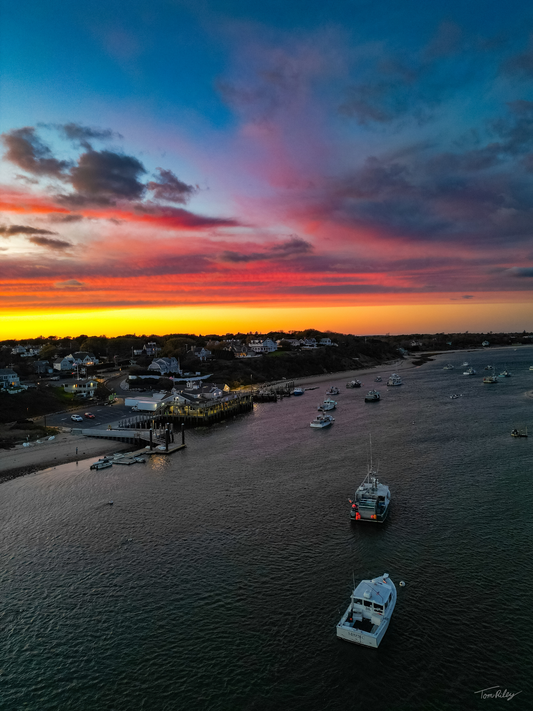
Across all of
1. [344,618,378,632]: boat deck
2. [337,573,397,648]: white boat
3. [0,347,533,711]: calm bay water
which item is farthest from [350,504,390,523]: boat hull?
[344,618,378,632]: boat deck

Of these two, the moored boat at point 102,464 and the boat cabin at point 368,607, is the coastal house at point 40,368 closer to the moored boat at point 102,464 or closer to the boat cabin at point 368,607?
the moored boat at point 102,464

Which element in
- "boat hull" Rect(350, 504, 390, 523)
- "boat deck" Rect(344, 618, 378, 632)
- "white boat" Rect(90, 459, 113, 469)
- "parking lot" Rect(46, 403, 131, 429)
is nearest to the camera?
"boat deck" Rect(344, 618, 378, 632)

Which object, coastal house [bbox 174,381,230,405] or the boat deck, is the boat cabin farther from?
coastal house [bbox 174,381,230,405]

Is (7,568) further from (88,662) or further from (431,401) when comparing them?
(431,401)

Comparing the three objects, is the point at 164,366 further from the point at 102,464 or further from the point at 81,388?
the point at 102,464

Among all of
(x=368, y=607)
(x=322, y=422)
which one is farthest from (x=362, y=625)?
(x=322, y=422)

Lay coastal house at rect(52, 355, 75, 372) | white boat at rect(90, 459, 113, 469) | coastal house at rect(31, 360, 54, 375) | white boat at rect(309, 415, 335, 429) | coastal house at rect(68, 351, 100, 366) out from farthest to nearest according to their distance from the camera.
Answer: coastal house at rect(68, 351, 100, 366)
coastal house at rect(52, 355, 75, 372)
coastal house at rect(31, 360, 54, 375)
white boat at rect(309, 415, 335, 429)
white boat at rect(90, 459, 113, 469)

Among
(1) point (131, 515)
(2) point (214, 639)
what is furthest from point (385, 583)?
(1) point (131, 515)
